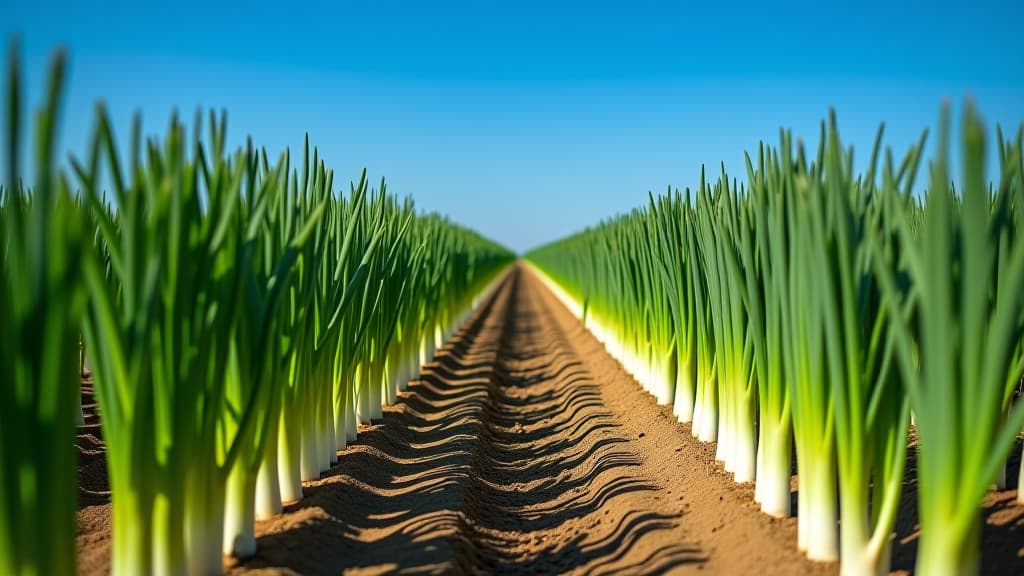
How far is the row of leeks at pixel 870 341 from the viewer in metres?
1.72

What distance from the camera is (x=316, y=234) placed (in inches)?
118

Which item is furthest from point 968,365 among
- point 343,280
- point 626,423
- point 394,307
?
point 394,307

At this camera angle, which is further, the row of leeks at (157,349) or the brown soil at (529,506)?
the brown soil at (529,506)

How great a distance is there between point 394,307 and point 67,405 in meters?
3.06

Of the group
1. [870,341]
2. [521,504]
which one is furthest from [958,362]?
→ [521,504]

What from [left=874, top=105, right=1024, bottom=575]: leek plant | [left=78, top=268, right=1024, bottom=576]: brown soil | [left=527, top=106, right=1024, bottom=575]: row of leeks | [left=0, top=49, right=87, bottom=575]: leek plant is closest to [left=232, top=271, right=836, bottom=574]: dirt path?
[left=78, top=268, right=1024, bottom=576]: brown soil

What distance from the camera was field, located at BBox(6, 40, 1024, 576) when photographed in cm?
173

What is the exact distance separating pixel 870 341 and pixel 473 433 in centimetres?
283

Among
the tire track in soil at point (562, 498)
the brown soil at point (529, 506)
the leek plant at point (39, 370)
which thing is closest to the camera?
the leek plant at point (39, 370)

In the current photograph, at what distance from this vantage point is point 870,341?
2.20 metres

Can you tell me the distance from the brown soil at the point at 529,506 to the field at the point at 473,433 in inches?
0.7

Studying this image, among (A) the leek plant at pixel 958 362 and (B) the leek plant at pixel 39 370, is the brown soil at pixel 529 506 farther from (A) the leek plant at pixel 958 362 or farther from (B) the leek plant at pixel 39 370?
(B) the leek plant at pixel 39 370

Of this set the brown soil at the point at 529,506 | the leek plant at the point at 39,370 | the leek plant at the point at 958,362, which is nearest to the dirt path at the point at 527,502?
the brown soil at the point at 529,506

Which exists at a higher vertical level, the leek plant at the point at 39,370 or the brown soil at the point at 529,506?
the leek plant at the point at 39,370
